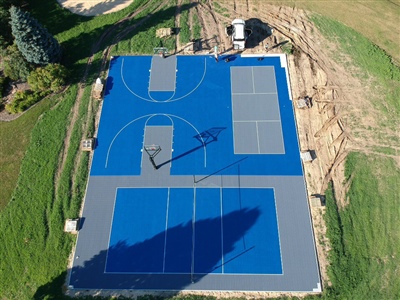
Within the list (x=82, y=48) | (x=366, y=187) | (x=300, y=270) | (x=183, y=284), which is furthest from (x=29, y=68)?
(x=366, y=187)

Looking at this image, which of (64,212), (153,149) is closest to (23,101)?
(64,212)

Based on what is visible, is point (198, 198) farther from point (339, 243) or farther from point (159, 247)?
point (339, 243)

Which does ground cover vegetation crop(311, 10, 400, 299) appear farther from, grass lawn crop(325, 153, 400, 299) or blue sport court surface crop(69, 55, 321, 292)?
blue sport court surface crop(69, 55, 321, 292)

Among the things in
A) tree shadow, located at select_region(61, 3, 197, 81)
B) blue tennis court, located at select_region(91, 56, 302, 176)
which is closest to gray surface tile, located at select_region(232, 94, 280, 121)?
blue tennis court, located at select_region(91, 56, 302, 176)

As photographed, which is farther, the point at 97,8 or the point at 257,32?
the point at 97,8

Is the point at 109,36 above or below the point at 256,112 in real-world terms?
above

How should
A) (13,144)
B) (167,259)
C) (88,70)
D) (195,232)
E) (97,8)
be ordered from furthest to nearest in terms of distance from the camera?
(97,8)
(88,70)
(13,144)
(195,232)
(167,259)

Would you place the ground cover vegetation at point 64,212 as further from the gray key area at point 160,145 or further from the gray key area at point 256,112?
the gray key area at point 256,112

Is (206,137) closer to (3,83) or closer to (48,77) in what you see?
(48,77)

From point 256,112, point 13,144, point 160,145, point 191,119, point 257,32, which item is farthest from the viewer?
point 257,32
